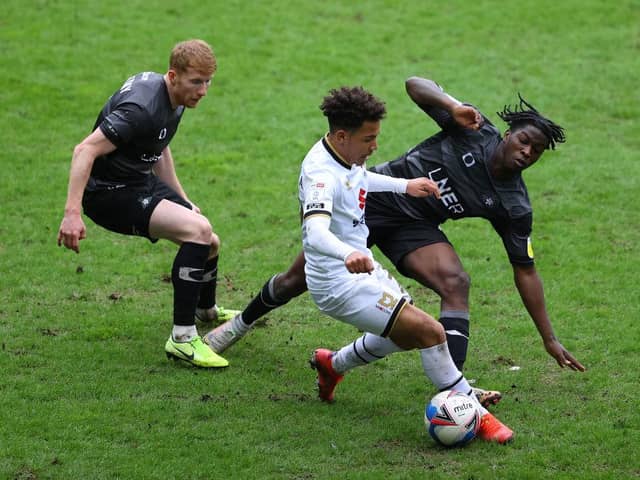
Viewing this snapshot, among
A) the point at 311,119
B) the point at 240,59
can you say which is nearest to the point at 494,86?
the point at 311,119

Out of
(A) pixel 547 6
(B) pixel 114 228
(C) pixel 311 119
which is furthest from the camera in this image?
(A) pixel 547 6

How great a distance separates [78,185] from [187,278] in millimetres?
1119

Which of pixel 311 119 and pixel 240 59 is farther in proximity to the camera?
pixel 240 59

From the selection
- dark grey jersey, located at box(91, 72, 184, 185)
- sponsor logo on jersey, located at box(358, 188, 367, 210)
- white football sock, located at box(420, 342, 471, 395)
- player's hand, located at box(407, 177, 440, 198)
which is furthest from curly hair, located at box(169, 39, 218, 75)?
white football sock, located at box(420, 342, 471, 395)

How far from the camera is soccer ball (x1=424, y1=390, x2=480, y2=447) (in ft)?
21.8

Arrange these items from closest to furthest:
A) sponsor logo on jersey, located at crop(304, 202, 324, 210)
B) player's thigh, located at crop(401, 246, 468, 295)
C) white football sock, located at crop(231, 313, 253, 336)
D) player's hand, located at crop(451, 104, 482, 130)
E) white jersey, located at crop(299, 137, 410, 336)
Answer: sponsor logo on jersey, located at crop(304, 202, 324, 210), white jersey, located at crop(299, 137, 410, 336), player's thigh, located at crop(401, 246, 468, 295), player's hand, located at crop(451, 104, 482, 130), white football sock, located at crop(231, 313, 253, 336)

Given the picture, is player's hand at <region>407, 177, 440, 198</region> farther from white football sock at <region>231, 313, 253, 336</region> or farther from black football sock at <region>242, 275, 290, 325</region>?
white football sock at <region>231, 313, 253, 336</region>

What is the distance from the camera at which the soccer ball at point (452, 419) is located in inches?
261

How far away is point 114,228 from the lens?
8.38 metres

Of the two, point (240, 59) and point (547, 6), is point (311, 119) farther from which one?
point (547, 6)

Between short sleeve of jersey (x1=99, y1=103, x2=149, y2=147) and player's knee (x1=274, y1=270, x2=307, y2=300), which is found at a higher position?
short sleeve of jersey (x1=99, y1=103, x2=149, y2=147)

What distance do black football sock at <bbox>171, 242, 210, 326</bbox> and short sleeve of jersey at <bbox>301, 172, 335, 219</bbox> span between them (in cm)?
173

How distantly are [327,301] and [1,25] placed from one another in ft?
41.6

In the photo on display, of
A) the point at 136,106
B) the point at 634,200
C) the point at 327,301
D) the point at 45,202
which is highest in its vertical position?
the point at 136,106
